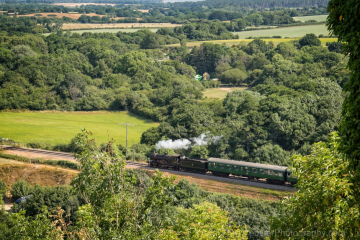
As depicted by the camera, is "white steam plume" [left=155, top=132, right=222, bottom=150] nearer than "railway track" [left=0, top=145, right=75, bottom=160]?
Yes

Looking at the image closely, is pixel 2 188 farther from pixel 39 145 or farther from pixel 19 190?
pixel 39 145

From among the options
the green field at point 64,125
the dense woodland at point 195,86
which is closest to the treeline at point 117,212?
the dense woodland at point 195,86

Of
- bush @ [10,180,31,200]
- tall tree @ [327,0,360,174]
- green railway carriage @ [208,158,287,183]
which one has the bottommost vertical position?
bush @ [10,180,31,200]

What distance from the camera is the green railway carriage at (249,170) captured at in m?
35.9

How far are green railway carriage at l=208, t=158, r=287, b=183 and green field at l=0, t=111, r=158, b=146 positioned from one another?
20.4m

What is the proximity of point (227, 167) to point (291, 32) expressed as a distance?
99.6 metres

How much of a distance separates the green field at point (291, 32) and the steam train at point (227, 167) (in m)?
82.2

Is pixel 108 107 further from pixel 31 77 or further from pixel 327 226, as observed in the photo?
pixel 327 226

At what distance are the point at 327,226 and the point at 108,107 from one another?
213ft

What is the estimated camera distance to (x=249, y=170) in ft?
124

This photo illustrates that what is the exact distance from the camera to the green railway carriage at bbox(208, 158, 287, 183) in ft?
118

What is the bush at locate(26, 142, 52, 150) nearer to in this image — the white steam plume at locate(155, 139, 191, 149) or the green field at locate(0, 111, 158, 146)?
the green field at locate(0, 111, 158, 146)

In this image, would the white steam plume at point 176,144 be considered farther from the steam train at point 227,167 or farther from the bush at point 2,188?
the bush at point 2,188

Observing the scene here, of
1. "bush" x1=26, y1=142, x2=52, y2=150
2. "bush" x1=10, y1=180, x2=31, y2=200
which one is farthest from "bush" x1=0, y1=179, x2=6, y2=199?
"bush" x1=26, y1=142, x2=52, y2=150
